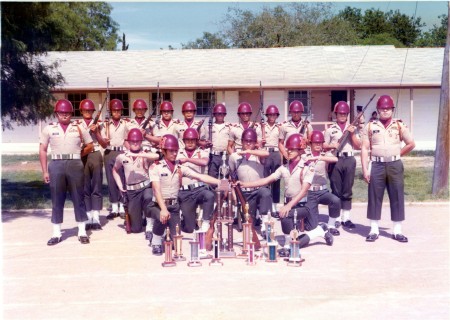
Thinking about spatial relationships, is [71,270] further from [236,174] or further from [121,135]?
[121,135]

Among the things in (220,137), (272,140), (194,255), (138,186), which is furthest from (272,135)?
(194,255)

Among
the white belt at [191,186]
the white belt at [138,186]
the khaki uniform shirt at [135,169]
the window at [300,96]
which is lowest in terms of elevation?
the white belt at [138,186]

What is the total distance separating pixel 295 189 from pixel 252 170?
0.95 m

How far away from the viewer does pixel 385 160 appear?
9.41 meters

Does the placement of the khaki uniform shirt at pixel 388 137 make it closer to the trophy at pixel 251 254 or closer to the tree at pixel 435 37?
the trophy at pixel 251 254

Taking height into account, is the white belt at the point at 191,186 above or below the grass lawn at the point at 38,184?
above

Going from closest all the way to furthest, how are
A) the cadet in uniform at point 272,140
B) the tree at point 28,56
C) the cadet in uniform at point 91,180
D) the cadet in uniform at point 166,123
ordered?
1. the cadet in uniform at point 91,180
2. the cadet in uniform at point 166,123
3. the cadet in uniform at point 272,140
4. the tree at point 28,56

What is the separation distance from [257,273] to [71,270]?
236 centimetres

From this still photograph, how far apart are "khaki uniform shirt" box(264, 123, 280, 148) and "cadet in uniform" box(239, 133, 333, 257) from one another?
2.27m

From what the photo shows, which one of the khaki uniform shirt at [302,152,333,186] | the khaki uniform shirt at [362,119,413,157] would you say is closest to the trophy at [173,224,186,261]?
the khaki uniform shirt at [302,152,333,186]

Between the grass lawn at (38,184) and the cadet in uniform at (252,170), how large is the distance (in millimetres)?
4407

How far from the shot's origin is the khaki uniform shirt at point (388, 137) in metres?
9.31

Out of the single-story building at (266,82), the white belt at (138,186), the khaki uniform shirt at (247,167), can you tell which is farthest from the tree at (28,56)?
the single-story building at (266,82)

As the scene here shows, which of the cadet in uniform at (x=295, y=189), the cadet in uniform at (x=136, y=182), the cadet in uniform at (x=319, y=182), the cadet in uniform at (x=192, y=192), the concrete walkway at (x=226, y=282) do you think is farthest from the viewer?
the cadet in uniform at (x=136, y=182)
